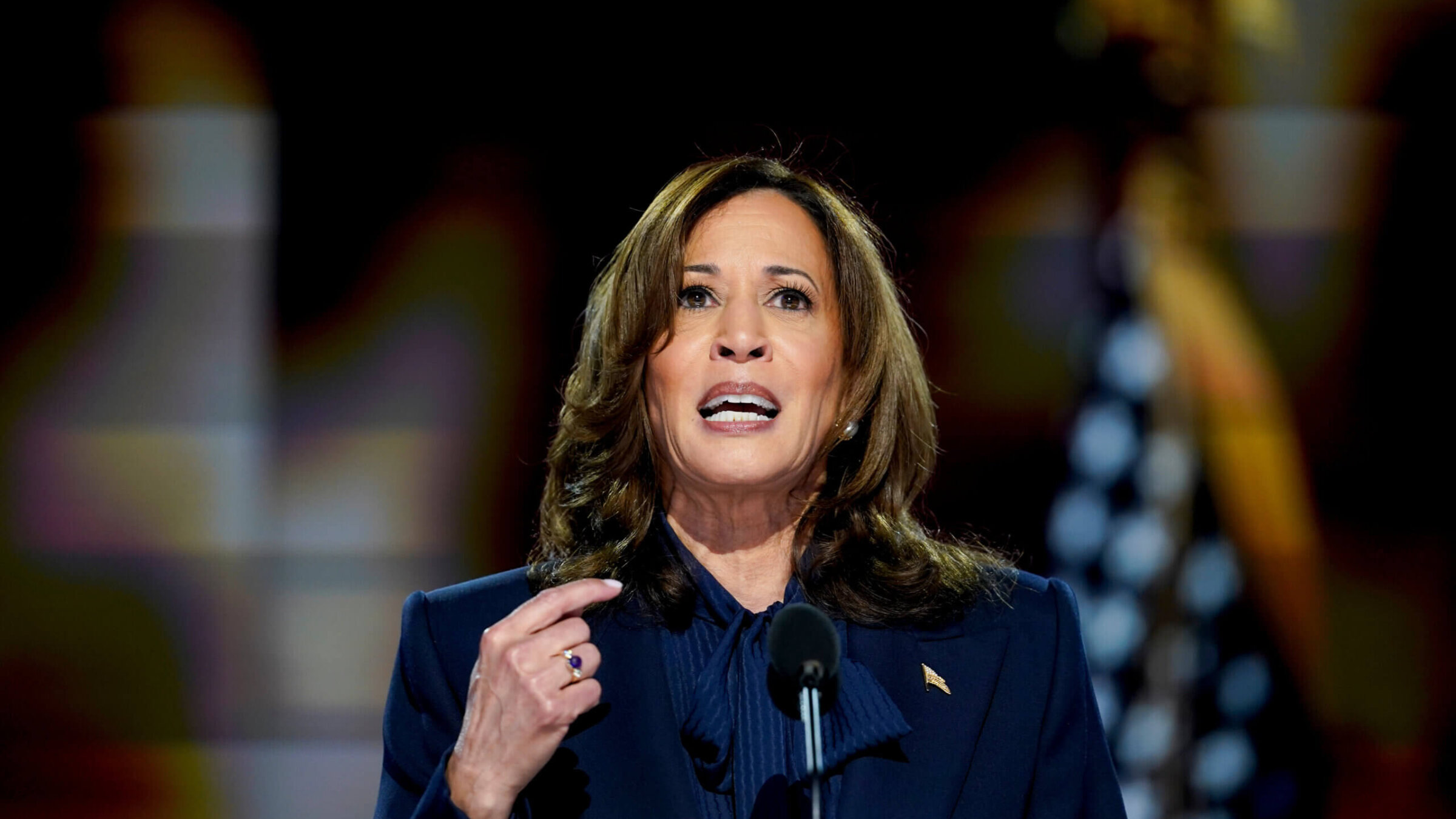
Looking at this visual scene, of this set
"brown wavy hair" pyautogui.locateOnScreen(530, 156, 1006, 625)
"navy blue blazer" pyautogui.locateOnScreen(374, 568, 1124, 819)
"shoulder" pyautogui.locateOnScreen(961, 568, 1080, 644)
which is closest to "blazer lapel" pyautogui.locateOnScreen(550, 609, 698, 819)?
"navy blue blazer" pyautogui.locateOnScreen(374, 568, 1124, 819)

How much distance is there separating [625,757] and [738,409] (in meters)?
0.47

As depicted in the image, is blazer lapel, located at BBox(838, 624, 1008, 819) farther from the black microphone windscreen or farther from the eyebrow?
the eyebrow

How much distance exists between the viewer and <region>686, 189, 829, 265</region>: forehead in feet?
5.89

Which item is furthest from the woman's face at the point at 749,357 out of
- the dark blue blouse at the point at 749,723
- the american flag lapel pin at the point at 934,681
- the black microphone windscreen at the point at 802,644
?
the black microphone windscreen at the point at 802,644

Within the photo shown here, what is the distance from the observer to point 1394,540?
137 inches

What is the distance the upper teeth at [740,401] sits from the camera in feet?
5.56

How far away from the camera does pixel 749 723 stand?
63.2 inches

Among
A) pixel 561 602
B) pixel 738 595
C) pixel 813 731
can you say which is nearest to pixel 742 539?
pixel 738 595

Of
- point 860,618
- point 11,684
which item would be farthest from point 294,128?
point 860,618

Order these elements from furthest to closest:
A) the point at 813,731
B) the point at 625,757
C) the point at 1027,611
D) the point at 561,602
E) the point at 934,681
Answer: the point at 1027,611 < the point at 934,681 < the point at 625,757 < the point at 561,602 < the point at 813,731

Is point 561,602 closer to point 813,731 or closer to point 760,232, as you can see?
point 813,731

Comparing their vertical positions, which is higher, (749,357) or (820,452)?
(749,357)

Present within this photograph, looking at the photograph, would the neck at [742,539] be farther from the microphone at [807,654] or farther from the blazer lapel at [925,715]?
the microphone at [807,654]

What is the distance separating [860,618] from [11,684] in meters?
2.78
